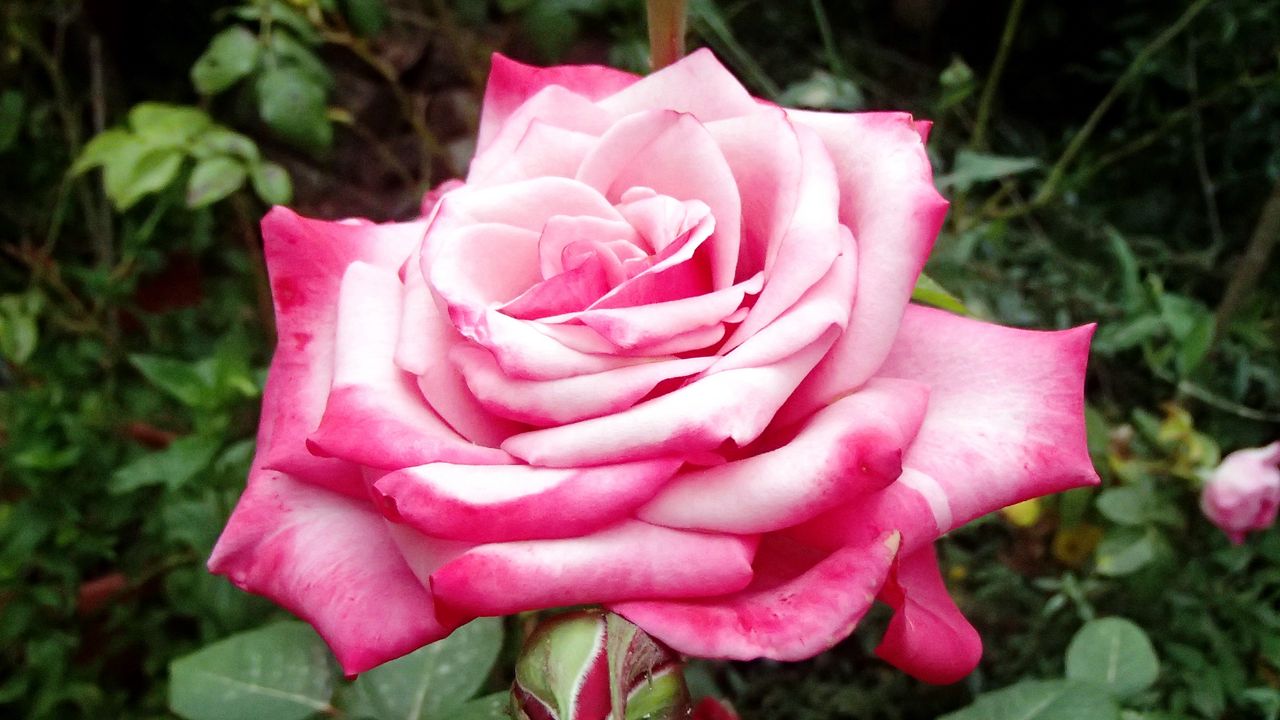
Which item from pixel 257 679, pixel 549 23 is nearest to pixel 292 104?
pixel 549 23

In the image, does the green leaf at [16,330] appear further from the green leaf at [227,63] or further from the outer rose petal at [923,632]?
the outer rose petal at [923,632]

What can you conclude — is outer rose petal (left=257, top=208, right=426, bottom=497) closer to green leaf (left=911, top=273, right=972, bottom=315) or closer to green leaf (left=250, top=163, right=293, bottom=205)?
green leaf (left=911, top=273, right=972, bottom=315)

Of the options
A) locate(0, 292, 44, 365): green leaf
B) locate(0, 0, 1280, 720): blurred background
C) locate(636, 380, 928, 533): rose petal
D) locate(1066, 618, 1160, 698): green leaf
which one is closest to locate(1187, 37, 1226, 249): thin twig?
locate(0, 0, 1280, 720): blurred background

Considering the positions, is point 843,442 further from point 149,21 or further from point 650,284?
point 149,21

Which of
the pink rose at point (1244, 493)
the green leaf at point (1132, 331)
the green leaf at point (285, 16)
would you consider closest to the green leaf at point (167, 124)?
the green leaf at point (285, 16)

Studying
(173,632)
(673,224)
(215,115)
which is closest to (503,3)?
(673,224)

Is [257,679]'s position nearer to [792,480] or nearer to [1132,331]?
[792,480]
